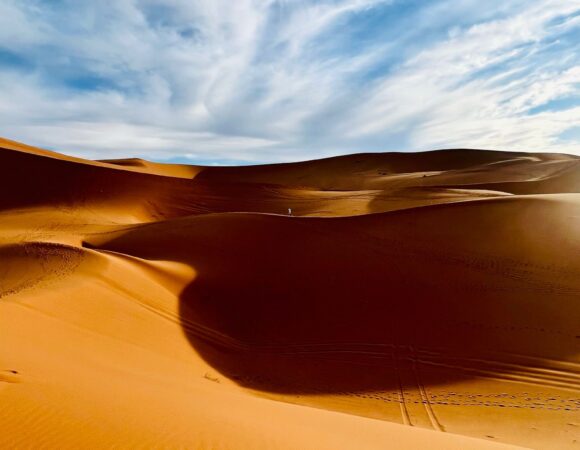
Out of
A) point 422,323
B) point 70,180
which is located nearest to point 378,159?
point 70,180

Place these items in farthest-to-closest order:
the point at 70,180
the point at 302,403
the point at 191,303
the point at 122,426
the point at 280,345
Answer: the point at 70,180, the point at 191,303, the point at 280,345, the point at 302,403, the point at 122,426

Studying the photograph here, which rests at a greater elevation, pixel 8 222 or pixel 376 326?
pixel 8 222

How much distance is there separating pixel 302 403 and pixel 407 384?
67.5 inches

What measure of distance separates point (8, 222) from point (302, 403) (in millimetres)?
16481

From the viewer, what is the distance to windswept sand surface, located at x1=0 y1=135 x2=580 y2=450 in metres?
3.64

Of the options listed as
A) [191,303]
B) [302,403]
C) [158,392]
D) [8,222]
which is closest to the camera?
[158,392]

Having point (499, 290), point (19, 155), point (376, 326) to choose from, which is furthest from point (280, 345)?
point (19, 155)

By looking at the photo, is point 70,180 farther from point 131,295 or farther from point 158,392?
point 158,392

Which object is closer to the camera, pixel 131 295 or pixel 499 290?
pixel 131 295

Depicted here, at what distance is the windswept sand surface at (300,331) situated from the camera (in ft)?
11.9

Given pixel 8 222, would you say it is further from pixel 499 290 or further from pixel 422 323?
pixel 499 290

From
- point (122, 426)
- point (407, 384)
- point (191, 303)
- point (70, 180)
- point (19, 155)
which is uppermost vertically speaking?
point (19, 155)

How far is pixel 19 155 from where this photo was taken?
2433 centimetres

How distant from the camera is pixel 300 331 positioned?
8.57m
